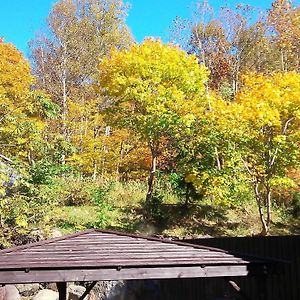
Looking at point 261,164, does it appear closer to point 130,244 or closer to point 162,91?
point 162,91

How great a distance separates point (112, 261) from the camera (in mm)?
6070

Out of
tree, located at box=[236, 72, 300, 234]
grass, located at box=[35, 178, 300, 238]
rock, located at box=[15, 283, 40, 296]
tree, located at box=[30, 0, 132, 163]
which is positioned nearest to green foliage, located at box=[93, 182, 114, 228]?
grass, located at box=[35, 178, 300, 238]

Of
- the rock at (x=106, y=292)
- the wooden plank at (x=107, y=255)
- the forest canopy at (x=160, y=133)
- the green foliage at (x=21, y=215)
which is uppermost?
the forest canopy at (x=160, y=133)

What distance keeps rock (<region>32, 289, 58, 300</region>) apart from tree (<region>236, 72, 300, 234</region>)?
7.12 metres

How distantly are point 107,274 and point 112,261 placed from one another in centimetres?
18

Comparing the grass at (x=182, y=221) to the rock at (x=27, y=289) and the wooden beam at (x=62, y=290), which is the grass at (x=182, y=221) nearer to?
the rock at (x=27, y=289)

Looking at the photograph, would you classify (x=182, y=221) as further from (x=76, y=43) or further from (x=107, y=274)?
(x=76, y=43)

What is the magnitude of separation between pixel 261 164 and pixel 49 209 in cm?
718

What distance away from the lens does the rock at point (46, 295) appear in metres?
11.9

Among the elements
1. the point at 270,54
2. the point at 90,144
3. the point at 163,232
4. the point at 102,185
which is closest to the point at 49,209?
the point at 163,232

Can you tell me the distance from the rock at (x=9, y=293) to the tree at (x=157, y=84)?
7.44m

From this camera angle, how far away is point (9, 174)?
1074cm

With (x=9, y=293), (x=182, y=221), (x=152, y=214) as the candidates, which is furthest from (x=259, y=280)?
(x=182, y=221)

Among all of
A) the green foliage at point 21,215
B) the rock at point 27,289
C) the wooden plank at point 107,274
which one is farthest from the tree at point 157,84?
the wooden plank at point 107,274
